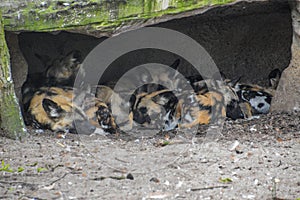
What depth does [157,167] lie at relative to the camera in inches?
160

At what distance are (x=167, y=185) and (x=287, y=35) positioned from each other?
3.90 metres

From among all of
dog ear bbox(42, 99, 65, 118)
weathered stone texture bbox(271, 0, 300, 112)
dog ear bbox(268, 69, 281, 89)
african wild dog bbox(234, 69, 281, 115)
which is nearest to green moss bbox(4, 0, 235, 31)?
weathered stone texture bbox(271, 0, 300, 112)

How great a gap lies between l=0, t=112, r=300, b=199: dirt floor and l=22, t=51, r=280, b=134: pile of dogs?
0.46m


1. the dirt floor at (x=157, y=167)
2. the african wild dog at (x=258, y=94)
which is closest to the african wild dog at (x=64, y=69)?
the dirt floor at (x=157, y=167)

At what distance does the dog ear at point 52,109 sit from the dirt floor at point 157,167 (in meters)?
0.44

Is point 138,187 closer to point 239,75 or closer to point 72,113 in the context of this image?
point 72,113

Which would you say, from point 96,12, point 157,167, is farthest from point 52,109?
point 157,167

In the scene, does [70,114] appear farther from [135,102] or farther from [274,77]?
[274,77]

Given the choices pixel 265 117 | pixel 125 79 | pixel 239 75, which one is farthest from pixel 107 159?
pixel 239 75

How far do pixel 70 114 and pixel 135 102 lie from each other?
74 cm

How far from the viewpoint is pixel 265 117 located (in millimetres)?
5695

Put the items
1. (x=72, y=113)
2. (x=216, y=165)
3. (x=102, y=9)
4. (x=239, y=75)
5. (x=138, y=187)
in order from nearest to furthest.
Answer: (x=138, y=187) → (x=216, y=165) → (x=102, y=9) → (x=72, y=113) → (x=239, y=75)

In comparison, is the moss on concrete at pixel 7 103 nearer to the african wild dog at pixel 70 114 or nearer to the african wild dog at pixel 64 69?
the african wild dog at pixel 70 114

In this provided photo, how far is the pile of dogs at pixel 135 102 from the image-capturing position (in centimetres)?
570
